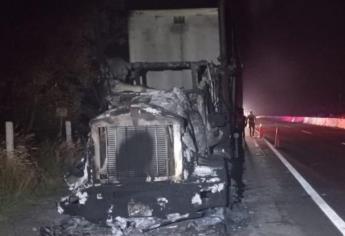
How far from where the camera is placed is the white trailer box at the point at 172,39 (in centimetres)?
1115

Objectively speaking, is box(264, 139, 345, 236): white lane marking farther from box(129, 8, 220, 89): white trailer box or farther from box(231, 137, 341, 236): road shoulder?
box(129, 8, 220, 89): white trailer box

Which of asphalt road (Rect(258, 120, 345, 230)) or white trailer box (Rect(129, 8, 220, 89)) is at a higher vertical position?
white trailer box (Rect(129, 8, 220, 89))

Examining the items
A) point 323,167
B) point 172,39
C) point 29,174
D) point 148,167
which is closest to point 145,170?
point 148,167

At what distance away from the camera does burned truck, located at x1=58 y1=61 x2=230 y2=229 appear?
7.66 metres

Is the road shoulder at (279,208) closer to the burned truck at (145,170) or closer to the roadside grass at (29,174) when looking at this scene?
the burned truck at (145,170)

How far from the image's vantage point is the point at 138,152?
317 inches

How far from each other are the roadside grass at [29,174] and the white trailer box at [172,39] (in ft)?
8.01

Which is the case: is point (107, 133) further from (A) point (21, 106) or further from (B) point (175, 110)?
(A) point (21, 106)

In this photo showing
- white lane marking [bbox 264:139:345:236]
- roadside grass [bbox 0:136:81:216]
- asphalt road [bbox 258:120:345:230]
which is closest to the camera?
white lane marking [bbox 264:139:345:236]

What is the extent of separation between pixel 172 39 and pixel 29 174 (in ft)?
12.5

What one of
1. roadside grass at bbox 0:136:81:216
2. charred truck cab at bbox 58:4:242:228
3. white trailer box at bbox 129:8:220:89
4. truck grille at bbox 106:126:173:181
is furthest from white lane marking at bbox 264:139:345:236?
roadside grass at bbox 0:136:81:216

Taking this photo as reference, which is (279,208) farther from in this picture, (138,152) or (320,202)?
(138,152)

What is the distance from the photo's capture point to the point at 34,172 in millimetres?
10789

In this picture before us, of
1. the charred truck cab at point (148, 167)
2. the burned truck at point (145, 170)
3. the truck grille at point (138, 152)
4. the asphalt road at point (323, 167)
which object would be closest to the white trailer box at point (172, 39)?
the charred truck cab at point (148, 167)
